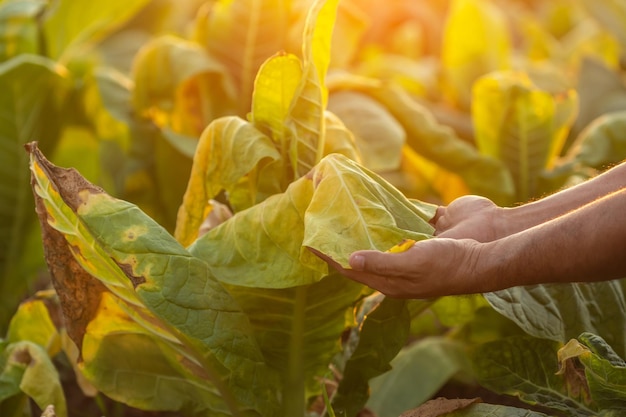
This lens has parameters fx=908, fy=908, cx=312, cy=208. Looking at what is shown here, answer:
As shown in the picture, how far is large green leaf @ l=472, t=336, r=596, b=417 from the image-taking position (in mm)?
1620

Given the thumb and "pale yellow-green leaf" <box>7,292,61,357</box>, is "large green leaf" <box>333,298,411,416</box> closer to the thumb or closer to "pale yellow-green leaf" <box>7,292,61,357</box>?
the thumb

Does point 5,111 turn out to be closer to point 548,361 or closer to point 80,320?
point 80,320

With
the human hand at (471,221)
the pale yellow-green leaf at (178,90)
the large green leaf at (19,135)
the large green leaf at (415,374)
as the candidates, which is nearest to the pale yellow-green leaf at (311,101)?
the human hand at (471,221)

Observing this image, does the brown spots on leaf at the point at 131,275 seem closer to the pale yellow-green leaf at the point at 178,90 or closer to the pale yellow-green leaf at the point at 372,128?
the pale yellow-green leaf at the point at 372,128

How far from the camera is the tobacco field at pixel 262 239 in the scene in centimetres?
151

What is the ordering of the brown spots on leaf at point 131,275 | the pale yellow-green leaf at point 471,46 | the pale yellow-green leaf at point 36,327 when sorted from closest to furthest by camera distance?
1. the brown spots on leaf at point 131,275
2. the pale yellow-green leaf at point 36,327
3. the pale yellow-green leaf at point 471,46

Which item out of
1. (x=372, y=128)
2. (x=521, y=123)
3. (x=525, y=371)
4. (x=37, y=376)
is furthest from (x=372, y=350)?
(x=521, y=123)

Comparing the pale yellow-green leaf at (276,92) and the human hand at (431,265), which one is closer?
the human hand at (431,265)

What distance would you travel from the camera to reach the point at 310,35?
162 cm

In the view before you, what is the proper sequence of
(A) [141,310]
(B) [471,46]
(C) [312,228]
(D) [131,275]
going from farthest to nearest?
(B) [471,46]
(A) [141,310]
(D) [131,275]
(C) [312,228]

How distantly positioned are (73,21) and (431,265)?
6.82 feet

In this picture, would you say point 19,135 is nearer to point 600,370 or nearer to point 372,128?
point 372,128

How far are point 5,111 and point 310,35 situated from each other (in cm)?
125

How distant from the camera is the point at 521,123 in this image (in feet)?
8.49
